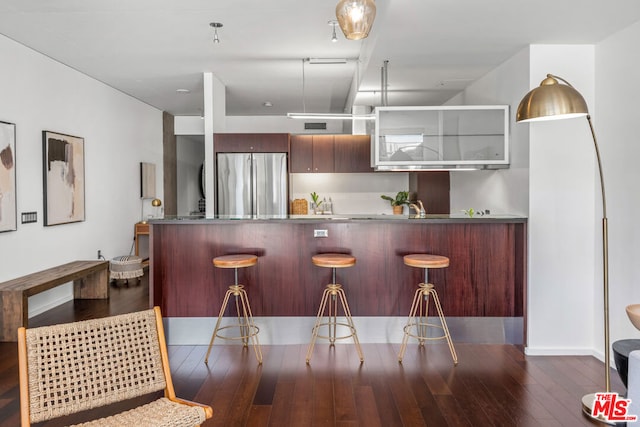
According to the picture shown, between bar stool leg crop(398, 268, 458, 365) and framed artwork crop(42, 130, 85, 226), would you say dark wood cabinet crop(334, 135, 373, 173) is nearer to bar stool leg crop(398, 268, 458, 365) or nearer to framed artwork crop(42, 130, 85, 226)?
bar stool leg crop(398, 268, 458, 365)

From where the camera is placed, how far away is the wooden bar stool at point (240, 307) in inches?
142

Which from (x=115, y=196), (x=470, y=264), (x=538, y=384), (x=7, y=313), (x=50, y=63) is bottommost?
(x=538, y=384)

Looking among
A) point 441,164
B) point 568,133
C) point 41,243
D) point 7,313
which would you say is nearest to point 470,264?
point 441,164

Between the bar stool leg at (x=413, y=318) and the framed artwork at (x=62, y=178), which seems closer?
the bar stool leg at (x=413, y=318)

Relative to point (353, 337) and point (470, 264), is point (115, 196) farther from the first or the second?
point (470, 264)

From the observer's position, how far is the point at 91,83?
230 inches

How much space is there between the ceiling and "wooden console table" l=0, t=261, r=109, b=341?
228 centimetres

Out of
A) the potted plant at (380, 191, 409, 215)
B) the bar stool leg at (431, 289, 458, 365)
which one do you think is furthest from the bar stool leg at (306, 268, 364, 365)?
the potted plant at (380, 191, 409, 215)

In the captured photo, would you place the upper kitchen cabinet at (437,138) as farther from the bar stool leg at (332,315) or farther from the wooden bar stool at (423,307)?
the bar stool leg at (332,315)

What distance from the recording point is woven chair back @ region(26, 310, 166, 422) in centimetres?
168

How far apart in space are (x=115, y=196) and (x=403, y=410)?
5302 millimetres

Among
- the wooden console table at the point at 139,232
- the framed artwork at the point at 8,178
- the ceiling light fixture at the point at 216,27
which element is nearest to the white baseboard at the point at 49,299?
the framed artwork at the point at 8,178

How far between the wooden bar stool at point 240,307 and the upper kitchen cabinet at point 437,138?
163cm

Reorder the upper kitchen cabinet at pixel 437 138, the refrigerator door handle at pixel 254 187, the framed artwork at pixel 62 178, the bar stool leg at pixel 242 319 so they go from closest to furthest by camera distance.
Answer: the bar stool leg at pixel 242 319
the upper kitchen cabinet at pixel 437 138
the framed artwork at pixel 62 178
the refrigerator door handle at pixel 254 187
